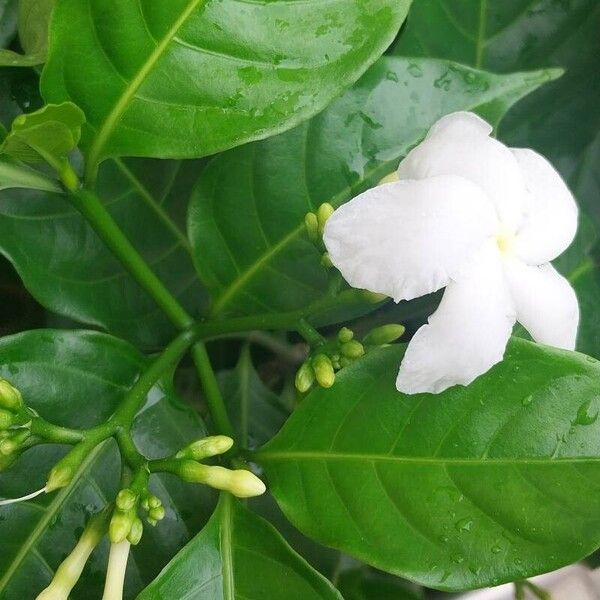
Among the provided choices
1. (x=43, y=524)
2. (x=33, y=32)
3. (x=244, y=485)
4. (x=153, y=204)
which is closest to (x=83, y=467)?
(x=43, y=524)

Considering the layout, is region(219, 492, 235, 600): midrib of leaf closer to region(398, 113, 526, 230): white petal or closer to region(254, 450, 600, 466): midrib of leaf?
region(254, 450, 600, 466): midrib of leaf

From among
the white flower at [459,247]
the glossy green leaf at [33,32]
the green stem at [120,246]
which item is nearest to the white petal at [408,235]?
the white flower at [459,247]

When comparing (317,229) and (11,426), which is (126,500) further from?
(317,229)

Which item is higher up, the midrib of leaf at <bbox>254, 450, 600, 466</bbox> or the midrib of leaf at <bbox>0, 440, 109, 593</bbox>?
the midrib of leaf at <bbox>254, 450, 600, 466</bbox>

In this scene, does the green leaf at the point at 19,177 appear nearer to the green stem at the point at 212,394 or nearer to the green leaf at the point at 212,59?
the green leaf at the point at 212,59

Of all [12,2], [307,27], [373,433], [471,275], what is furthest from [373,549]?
[12,2]

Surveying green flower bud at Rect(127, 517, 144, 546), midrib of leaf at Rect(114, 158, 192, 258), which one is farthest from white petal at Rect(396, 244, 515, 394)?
midrib of leaf at Rect(114, 158, 192, 258)

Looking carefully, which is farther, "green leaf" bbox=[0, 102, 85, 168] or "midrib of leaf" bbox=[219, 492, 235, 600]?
"midrib of leaf" bbox=[219, 492, 235, 600]

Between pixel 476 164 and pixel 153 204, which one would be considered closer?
pixel 476 164

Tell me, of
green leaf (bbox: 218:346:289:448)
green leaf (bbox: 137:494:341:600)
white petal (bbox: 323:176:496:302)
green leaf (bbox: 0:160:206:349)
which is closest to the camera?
white petal (bbox: 323:176:496:302)
